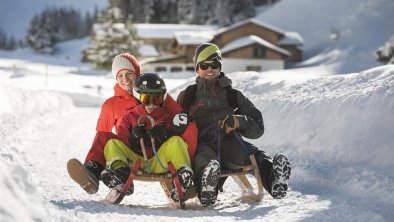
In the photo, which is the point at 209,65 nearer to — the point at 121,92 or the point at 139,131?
the point at 121,92

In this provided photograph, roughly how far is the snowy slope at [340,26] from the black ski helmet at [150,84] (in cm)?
4151

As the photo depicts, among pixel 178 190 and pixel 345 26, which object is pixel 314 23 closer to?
pixel 345 26

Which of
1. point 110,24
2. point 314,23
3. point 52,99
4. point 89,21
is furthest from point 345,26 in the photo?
point 89,21

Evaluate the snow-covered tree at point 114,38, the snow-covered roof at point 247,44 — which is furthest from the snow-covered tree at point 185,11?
the snow-covered tree at point 114,38

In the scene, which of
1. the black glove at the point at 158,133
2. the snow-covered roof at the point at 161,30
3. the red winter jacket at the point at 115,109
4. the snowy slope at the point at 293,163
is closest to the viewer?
the snowy slope at the point at 293,163

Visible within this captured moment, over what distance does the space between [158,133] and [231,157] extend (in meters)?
1.03

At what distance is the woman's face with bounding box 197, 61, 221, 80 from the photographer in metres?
5.79

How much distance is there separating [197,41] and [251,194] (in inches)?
1723

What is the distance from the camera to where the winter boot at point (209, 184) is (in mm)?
4688

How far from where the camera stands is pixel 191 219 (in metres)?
4.15

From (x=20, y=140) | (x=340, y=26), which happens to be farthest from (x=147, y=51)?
(x=20, y=140)

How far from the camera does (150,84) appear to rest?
5.16 m

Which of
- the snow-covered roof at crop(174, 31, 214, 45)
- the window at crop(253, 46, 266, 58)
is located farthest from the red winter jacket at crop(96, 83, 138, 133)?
the snow-covered roof at crop(174, 31, 214, 45)

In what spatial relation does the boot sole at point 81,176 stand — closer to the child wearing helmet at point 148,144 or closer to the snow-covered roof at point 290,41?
the child wearing helmet at point 148,144
